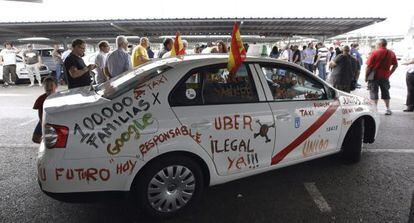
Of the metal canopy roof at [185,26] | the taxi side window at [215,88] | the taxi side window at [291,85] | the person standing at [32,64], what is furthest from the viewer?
the metal canopy roof at [185,26]

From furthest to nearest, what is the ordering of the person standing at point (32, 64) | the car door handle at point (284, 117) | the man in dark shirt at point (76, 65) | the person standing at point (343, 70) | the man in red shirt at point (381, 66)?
1. the person standing at point (32, 64)
2. the person standing at point (343, 70)
3. the man in red shirt at point (381, 66)
4. the man in dark shirt at point (76, 65)
5. the car door handle at point (284, 117)

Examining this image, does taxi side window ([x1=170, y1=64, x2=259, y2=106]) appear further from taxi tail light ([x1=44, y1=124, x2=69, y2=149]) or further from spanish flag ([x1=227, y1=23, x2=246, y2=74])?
taxi tail light ([x1=44, y1=124, x2=69, y2=149])

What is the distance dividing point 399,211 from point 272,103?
160 cm

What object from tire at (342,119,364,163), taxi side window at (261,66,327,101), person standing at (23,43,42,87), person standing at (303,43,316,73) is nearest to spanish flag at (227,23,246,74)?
taxi side window at (261,66,327,101)

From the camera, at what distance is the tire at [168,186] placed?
2846 millimetres

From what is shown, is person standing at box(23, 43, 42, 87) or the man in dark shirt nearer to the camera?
the man in dark shirt

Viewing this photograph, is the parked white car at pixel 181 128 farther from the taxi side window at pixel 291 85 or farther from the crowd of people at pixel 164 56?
the crowd of people at pixel 164 56

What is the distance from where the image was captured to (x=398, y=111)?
797cm

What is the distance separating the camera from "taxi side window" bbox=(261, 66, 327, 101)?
3.49 metres

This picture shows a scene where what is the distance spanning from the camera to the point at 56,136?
258 centimetres

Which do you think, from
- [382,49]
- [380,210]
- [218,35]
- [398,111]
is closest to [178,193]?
[380,210]

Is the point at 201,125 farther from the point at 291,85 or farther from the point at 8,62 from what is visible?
the point at 8,62

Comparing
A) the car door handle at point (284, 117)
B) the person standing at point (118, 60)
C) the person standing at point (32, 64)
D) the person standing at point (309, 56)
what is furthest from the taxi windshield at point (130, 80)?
the person standing at point (309, 56)

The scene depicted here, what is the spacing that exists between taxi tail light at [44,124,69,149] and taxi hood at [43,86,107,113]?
22 centimetres
